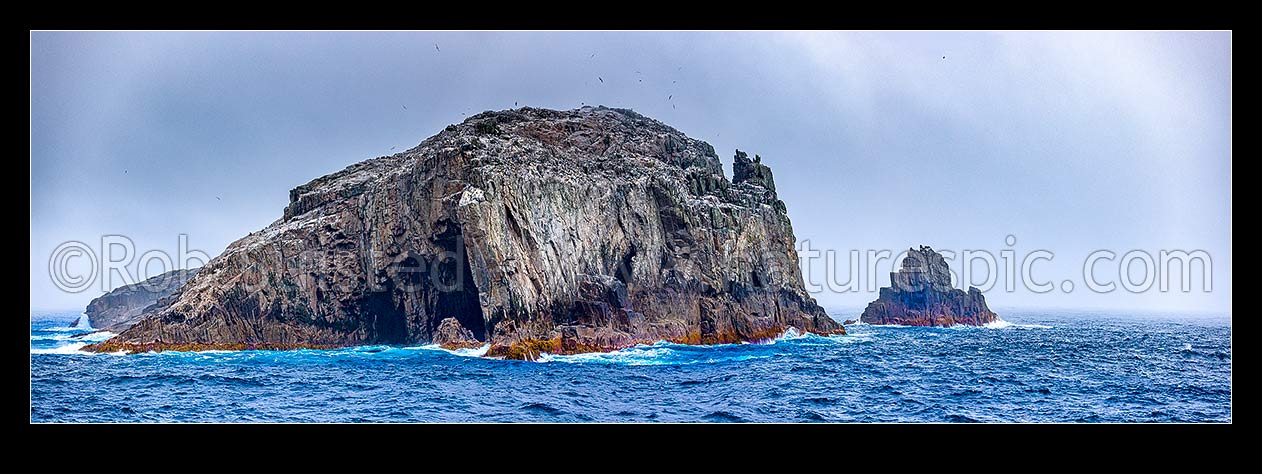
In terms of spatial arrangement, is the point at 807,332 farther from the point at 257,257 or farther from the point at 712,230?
the point at 257,257

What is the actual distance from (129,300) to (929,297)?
101 metres

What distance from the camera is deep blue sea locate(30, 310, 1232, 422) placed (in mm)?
24031

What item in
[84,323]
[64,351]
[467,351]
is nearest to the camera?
[467,351]

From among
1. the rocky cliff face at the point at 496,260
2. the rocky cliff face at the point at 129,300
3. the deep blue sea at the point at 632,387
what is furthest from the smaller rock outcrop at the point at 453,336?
the rocky cliff face at the point at 129,300

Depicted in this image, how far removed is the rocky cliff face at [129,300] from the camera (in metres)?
81.9

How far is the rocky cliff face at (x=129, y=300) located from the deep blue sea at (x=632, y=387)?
140 ft

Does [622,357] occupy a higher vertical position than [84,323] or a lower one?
higher

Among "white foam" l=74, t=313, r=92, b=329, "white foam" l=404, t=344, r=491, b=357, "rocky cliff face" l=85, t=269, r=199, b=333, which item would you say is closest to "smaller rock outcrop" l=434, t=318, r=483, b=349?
"white foam" l=404, t=344, r=491, b=357

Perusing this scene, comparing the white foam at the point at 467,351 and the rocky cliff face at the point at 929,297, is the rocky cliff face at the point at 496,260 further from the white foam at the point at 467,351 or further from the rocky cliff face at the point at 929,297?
the rocky cliff face at the point at 929,297

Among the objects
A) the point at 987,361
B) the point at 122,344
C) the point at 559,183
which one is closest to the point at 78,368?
the point at 122,344

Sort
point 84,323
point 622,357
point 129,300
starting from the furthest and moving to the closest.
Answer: point 129,300 → point 84,323 → point 622,357

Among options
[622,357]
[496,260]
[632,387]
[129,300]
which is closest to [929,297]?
[622,357]

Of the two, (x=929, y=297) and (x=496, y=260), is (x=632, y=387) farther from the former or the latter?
(x=929, y=297)

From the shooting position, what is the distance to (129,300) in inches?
3497
